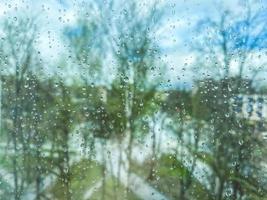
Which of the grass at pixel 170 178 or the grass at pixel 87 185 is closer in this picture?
the grass at pixel 87 185

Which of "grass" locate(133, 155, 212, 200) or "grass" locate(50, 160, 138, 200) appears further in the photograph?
"grass" locate(133, 155, 212, 200)

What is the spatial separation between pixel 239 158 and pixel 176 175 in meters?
1.81

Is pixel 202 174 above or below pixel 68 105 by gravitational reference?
below

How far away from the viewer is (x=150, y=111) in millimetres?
12391

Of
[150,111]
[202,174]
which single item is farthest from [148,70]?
[202,174]

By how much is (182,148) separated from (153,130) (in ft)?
3.61

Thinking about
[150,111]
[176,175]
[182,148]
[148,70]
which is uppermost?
[148,70]

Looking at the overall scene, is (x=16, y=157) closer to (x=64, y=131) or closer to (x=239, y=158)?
(x=64, y=131)

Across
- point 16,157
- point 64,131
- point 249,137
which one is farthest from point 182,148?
point 16,157

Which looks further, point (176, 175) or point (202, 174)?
point (176, 175)

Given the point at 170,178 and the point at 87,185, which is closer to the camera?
the point at 87,185

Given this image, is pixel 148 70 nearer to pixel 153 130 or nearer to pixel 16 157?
pixel 153 130

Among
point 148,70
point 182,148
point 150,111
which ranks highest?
point 148,70

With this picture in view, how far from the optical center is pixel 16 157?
41.9 ft
